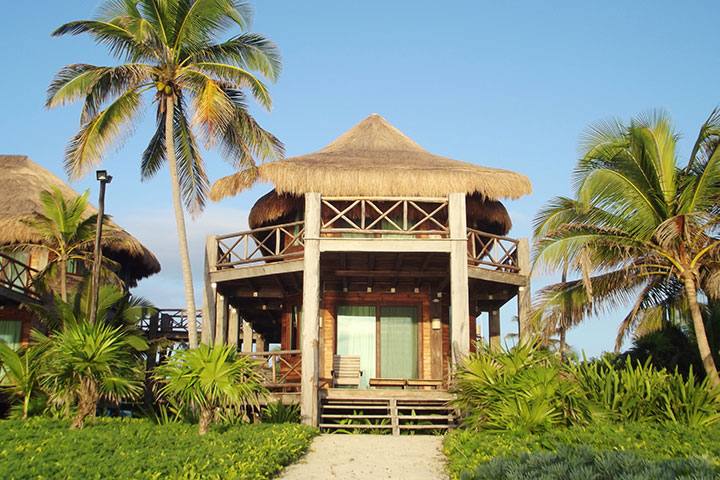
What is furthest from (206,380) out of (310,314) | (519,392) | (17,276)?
(17,276)

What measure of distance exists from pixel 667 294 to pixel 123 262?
16.7m

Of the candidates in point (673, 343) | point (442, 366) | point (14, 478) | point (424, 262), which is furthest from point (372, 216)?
point (14, 478)

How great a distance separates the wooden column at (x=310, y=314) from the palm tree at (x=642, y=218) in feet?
13.9

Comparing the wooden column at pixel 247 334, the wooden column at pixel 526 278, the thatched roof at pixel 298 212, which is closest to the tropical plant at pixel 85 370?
the thatched roof at pixel 298 212

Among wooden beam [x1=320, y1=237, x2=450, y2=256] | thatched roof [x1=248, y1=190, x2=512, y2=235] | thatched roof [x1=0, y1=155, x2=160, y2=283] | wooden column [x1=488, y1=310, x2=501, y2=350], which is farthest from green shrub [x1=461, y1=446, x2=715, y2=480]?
thatched roof [x1=0, y1=155, x2=160, y2=283]

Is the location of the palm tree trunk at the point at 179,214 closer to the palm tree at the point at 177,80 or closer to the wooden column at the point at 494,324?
the palm tree at the point at 177,80

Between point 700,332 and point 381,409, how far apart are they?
596 centimetres

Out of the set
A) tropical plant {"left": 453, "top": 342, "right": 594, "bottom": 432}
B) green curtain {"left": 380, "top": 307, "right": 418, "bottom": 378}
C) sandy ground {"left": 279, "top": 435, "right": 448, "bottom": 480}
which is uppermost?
green curtain {"left": 380, "top": 307, "right": 418, "bottom": 378}

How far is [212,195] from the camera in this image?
1554 cm

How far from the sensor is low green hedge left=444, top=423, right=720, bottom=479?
7121 millimetres

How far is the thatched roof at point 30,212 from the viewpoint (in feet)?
59.7

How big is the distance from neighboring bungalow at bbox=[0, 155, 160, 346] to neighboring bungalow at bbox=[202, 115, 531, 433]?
5.58m

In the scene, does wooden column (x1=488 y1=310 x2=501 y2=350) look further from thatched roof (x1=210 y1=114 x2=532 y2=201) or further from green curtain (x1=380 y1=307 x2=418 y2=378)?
thatched roof (x1=210 y1=114 x2=532 y2=201)

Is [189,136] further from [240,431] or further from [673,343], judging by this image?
[673,343]
